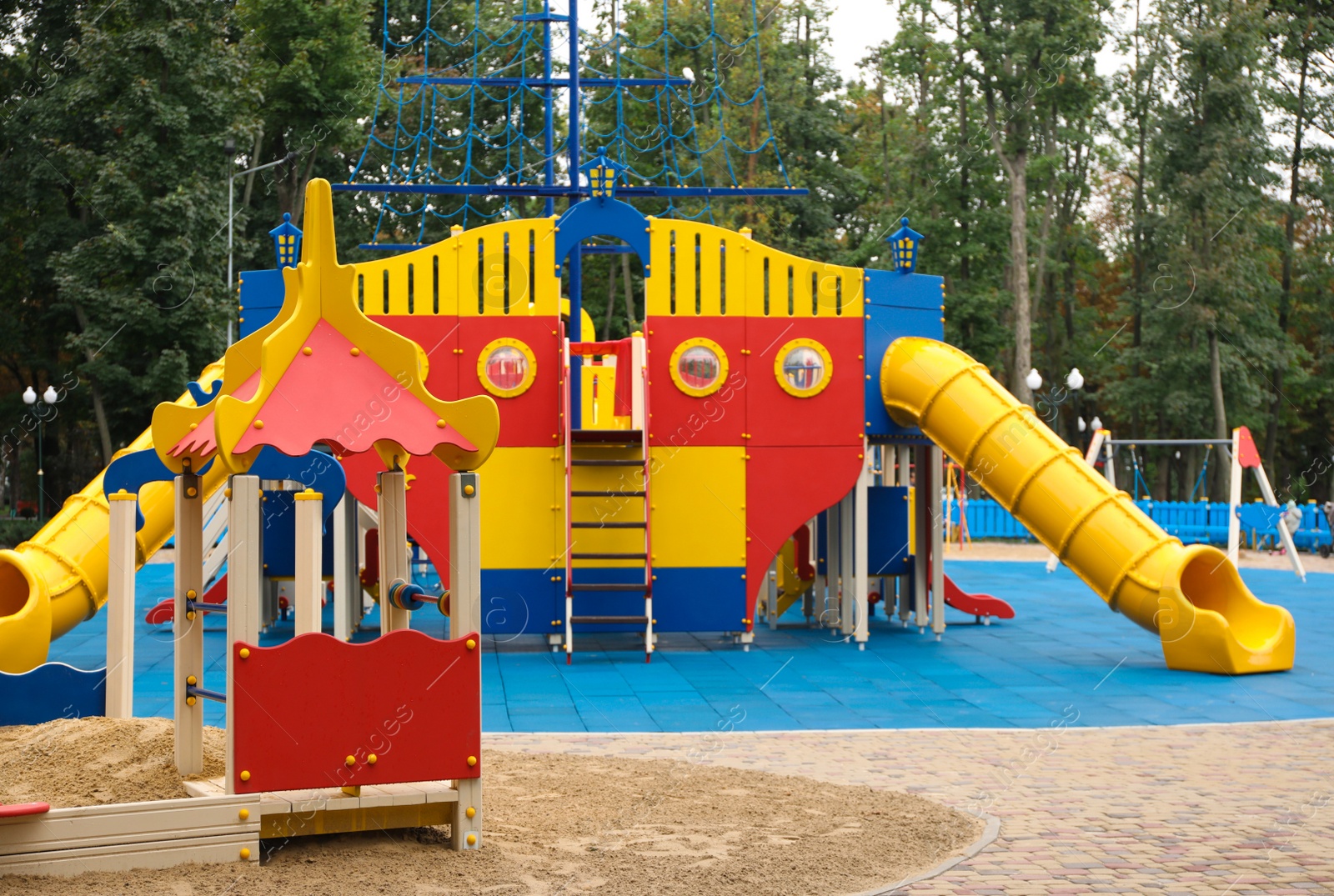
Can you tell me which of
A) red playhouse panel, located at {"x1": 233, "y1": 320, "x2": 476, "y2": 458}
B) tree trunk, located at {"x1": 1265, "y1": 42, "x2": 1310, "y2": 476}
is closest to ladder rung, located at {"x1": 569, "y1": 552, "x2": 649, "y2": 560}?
red playhouse panel, located at {"x1": 233, "y1": 320, "x2": 476, "y2": 458}

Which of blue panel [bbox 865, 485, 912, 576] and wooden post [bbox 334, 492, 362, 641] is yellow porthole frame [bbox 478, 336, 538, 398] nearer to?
wooden post [bbox 334, 492, 362, 641]

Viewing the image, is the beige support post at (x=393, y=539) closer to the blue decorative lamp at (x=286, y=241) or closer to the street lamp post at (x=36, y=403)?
the blue decorative lamp at (x=286, y=241)

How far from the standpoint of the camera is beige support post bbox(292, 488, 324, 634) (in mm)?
6277

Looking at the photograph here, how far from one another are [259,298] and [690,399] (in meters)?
4.55

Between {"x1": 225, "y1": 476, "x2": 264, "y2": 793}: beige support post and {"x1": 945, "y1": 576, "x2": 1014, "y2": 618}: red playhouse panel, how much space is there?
458 inches

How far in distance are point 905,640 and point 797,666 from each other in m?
2.60

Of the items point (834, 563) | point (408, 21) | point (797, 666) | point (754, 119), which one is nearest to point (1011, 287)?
point (754, 119)

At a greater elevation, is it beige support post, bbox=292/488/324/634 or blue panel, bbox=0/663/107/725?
beige support post, bbox=292/488/324/634

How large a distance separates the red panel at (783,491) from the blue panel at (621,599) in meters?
0.25

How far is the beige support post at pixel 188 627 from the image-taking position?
6.53 m

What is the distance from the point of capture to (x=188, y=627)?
267 inches

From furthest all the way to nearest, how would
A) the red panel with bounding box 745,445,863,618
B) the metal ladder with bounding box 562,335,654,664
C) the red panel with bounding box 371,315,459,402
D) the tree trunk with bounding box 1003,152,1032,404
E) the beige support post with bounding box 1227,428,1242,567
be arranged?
the tree trunk with bounding box 1003,152,1032,404 → the beige support post with bounding box 1227,428,1242,567 → the red panel with bounding box 745,445,863,618 → the red panel with bounding box 371,315,459,402 → the metal ladder with bounding box 562,335,654,664

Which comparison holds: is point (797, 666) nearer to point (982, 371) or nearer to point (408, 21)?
point (982, 371)

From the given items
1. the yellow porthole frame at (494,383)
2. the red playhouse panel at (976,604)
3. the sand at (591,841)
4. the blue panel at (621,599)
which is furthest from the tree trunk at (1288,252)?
the sand at (591,841)
